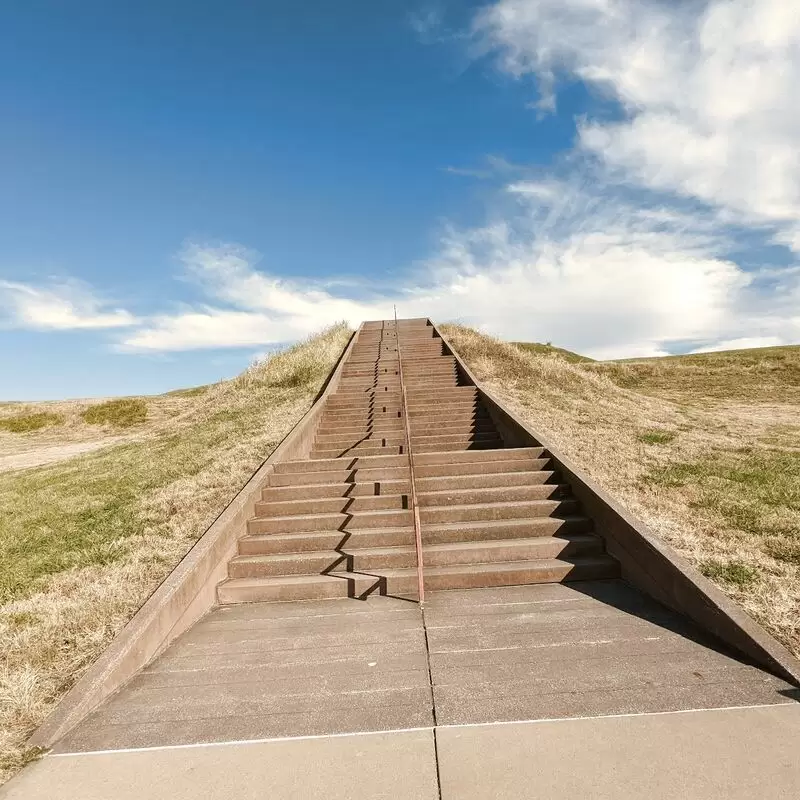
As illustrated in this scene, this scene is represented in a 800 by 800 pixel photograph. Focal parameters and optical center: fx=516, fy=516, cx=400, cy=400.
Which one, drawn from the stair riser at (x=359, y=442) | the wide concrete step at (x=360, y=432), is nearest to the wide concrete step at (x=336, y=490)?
the stair riser at (x=359, y=442)

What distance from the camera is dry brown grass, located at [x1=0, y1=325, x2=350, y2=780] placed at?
174 inches

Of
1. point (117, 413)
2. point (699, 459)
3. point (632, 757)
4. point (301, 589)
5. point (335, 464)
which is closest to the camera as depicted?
point (632, 757)

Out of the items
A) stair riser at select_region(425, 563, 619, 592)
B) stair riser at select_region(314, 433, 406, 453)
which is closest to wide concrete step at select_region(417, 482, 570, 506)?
stair riser at select_region(425, 563, 619, 592)

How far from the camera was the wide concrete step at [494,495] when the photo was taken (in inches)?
301

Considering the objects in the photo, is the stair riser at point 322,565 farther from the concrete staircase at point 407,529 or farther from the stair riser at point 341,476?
the stair riser at point 341,476

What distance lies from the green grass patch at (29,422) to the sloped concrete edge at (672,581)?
2902cm

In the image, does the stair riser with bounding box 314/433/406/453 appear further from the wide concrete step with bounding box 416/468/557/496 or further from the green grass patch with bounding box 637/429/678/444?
the green grass patch with bounding box 637/429/678/444

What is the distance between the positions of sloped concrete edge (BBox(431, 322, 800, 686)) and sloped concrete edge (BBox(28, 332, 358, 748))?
4.80m

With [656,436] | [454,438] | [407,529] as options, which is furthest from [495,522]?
[656,436]

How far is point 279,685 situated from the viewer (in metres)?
4.17

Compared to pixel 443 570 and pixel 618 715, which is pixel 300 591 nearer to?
pixel 443 570

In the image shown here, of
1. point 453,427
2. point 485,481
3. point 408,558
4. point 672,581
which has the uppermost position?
point 453,427

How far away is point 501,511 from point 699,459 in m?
5.14

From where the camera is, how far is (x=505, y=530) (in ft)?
22.7
